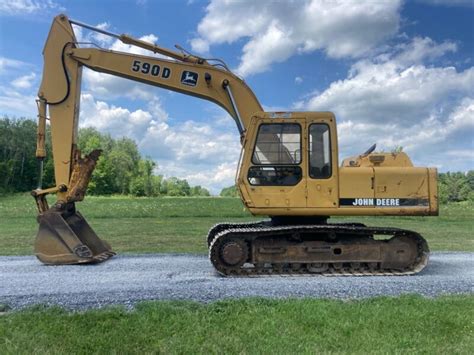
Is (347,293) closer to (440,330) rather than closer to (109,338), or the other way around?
(440,330)

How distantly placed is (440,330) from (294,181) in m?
3.79

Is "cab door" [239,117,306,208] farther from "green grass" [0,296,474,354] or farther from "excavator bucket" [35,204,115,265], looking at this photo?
"excavator bucket" [35,204,115,265]

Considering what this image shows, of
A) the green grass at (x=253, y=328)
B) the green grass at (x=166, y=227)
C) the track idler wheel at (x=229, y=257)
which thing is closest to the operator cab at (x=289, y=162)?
the track idler wheel at (x=229, y=257)

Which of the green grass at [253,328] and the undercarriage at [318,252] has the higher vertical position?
the undercarriage at [318,252]

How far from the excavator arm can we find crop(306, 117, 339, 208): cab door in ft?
5.05

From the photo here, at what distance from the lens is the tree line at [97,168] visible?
232 feet

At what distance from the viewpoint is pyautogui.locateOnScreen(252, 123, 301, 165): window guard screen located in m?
8.25

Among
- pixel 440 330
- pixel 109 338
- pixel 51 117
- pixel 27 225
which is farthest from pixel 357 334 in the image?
pixel 27 225

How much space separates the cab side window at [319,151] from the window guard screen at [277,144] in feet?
0.84

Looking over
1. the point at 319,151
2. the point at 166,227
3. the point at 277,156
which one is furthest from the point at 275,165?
the point at 166,227

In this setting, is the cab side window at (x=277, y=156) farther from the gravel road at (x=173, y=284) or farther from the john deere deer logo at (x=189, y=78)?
the john deere deer logo at (x=189, y=78)

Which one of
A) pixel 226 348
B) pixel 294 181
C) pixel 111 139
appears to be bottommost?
pixel 226 348

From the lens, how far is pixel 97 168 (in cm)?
6825

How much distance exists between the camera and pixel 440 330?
4977mm
